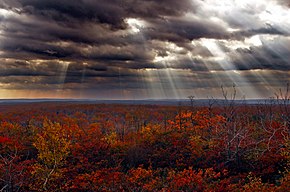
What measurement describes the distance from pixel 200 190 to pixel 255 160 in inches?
613

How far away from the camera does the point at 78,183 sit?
5978 centimetres

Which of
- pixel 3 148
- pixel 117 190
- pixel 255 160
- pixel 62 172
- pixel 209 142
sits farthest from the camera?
pixel 3 148

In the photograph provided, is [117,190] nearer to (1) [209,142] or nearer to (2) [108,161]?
(2) [108,161]

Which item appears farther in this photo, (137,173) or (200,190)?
(137,173)

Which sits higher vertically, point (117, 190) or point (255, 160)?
point (255, 160)

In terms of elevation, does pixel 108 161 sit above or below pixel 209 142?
below

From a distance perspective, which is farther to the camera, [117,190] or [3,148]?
[3,148]

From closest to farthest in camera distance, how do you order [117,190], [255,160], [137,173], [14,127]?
[117,190] → [255,160] → [137,173] → [14,127]

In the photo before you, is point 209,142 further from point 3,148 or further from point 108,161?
point 3,148

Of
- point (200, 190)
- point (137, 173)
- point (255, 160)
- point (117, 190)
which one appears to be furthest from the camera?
point (137, 173)

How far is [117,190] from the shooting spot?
53.8 m

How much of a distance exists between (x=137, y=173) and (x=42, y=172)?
838 inches

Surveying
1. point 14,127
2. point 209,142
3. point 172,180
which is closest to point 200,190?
point 172,180

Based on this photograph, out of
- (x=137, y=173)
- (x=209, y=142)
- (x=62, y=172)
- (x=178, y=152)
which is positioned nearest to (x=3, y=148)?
(x=62, y=172)
